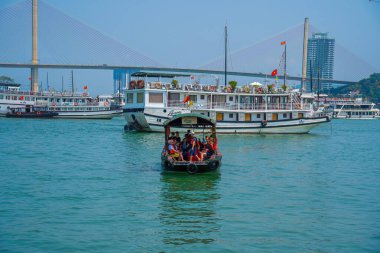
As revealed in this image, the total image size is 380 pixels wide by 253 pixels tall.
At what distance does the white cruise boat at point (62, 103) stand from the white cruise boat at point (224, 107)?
24.8m

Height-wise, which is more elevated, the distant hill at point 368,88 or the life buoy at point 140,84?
the distant hill at point 368,88

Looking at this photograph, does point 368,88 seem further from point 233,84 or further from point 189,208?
point 189,208

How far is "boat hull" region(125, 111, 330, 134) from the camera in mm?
38125

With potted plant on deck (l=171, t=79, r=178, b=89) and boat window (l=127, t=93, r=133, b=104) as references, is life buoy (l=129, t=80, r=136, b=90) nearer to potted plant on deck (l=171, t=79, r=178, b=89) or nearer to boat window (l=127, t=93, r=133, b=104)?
boat window (l=127, t=93, r=133, b=104)

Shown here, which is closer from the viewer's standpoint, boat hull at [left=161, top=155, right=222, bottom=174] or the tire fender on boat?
boat hull at [left=161, top=155, right=222, bottom=174]

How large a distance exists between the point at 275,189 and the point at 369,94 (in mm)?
149651

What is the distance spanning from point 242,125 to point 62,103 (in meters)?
35.0

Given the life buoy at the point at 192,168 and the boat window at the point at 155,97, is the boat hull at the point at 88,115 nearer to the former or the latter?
the boat window at the point at 155,97

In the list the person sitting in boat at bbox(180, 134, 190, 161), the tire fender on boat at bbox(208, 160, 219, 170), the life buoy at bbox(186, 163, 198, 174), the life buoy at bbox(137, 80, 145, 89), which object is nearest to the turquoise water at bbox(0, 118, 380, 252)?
the life buoy at bbox(186, 163, 198, 174)

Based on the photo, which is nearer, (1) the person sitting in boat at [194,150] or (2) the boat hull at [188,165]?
(2) the boat hull at [188,165]

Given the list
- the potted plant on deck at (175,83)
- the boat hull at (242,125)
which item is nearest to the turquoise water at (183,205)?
the boat hull at (242,125)

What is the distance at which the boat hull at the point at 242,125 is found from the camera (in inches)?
1501

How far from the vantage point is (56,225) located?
11.8m

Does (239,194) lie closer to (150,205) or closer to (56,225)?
(150,205)
